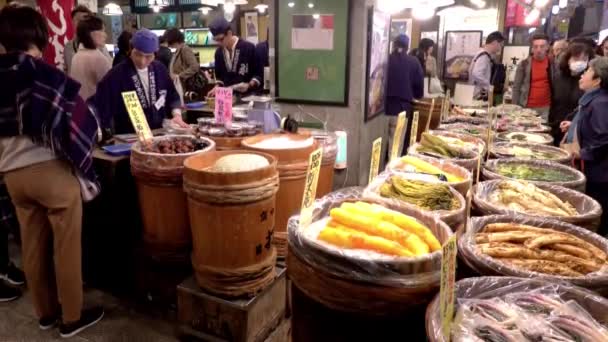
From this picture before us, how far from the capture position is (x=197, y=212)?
2.52 metres

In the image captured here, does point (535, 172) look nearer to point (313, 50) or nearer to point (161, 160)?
point (313, 50)

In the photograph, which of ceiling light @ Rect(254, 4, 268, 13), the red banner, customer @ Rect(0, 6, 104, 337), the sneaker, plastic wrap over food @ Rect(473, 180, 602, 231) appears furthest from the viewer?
ceiling light @ Rect(254, 4, 268, 13)

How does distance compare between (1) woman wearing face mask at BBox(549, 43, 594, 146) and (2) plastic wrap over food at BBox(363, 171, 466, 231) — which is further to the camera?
(1) woman wearing face mask at BBox(549, 43, 594, 146)

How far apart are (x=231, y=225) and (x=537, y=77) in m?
5.98

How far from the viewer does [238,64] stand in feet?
21.9

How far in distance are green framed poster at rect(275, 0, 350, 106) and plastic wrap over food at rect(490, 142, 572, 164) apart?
A: 164cm

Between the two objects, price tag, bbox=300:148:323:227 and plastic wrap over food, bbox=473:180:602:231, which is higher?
price tag, bbox=300:148:323:227

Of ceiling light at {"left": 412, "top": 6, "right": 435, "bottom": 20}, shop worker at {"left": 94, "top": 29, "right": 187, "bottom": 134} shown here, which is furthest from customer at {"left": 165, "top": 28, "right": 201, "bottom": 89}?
ceiling light at {"left": 412, "top": 6, "right": 435, "bottom": 20}

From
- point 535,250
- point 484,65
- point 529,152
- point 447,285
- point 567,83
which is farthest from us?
point 484,65

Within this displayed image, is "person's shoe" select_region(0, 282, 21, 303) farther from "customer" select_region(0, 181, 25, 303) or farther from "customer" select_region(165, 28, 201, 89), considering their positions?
"customer" select_region(165, 28, 201, 89)

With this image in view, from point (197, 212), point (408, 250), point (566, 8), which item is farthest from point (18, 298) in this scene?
point (566, 8)

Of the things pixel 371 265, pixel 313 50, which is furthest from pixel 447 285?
pixel 313 50

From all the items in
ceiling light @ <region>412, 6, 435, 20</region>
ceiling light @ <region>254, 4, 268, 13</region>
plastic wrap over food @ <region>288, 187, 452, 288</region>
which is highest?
ceiling light @ <region>254, 4, 268, 13</region>

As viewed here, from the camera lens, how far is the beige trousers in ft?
8.78
